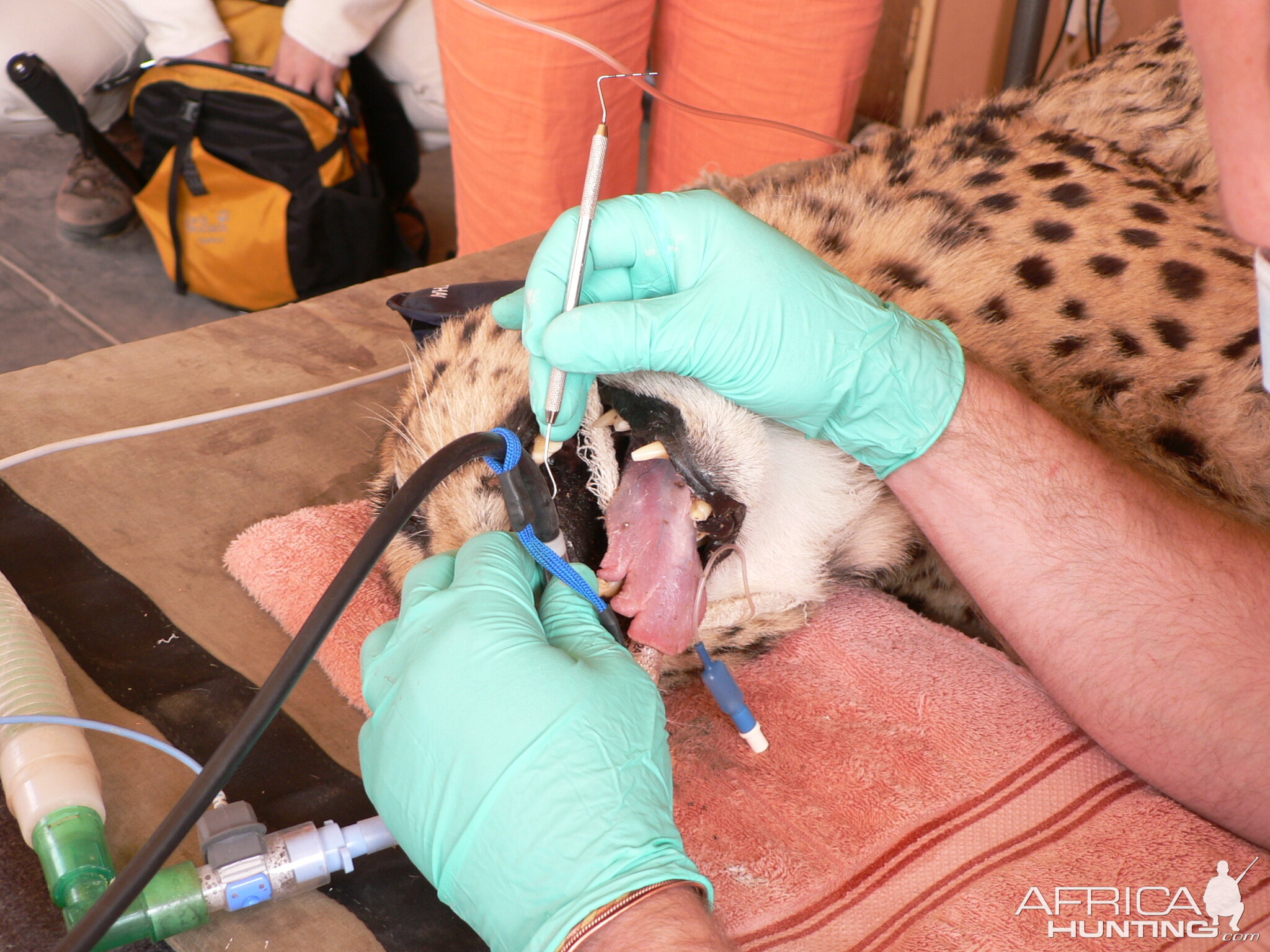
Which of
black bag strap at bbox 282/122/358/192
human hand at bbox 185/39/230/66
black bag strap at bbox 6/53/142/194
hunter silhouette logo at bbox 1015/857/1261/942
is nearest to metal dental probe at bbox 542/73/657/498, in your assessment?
hunter silhouette logo at bbox 1015/857/1261/942

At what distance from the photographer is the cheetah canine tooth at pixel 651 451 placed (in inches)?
47.4

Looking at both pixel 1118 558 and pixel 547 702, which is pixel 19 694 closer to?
pixel 547 702

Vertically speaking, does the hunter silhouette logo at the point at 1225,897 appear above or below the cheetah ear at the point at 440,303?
below

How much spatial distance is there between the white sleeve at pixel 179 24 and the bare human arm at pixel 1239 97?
3128mm

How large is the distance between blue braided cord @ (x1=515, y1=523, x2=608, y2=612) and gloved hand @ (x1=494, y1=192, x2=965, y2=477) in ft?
0.48

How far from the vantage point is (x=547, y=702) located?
0.99m

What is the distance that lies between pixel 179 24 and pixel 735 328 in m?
2.85

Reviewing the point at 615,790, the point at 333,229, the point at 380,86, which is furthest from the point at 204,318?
the point at 615,790

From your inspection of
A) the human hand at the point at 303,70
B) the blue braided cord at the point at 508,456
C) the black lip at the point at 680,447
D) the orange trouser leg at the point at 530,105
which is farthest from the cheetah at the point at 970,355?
the human hand at the point at 303,70

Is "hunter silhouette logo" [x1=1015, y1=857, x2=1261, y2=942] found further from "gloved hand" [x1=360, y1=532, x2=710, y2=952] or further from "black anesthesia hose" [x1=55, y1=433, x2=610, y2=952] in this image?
"black anesthesia hose" [x1=55, y1=433, x2=610, y2=952]

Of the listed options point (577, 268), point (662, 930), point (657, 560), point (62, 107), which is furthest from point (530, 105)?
point (662, 930)

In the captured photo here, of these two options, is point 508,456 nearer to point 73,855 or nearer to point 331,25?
point 73,855

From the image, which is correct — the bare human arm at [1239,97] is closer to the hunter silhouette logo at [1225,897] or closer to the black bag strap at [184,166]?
Result: the hunter silhouette logo at [1225,897]

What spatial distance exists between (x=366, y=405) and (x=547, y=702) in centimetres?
104
